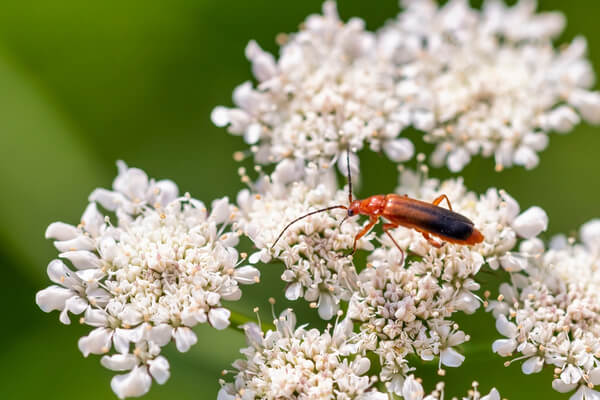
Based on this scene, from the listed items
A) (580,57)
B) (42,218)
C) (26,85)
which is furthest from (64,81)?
(580,57)

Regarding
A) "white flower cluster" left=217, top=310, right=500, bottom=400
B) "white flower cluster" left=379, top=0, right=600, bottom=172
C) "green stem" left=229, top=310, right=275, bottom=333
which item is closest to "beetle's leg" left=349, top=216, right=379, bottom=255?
"white flower cluster" left=217, top=310, right=500, bottom=400

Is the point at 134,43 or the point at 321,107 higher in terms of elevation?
the point at 134,43

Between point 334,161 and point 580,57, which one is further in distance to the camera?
point 580,57

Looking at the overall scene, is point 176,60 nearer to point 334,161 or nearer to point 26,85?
point 26,85

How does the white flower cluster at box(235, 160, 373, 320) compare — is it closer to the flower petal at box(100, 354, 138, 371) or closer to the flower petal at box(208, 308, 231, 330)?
the flower petal at box(208, 308, 231, 330)

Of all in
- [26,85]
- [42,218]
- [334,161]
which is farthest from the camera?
[26,85]

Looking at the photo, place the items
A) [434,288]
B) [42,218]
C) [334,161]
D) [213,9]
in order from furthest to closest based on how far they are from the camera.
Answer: [213,9]
[42,218]
[334,161]
[434,288]

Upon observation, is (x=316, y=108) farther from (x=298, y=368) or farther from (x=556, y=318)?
(x=556, y=318)
